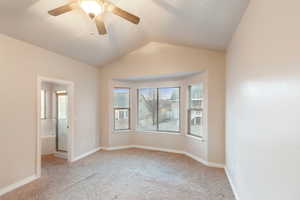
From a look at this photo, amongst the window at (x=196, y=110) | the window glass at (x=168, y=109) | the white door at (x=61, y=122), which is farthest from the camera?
the window glass at (x=168, y=109)

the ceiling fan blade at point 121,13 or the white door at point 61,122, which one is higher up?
the ceiling fan blade at point 121,13

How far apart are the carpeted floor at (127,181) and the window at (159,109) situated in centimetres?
114

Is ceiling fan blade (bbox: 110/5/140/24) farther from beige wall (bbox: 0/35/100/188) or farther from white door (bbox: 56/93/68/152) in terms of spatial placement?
white door (bbox: 56/93/68/152)

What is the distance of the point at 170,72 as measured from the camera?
411cm

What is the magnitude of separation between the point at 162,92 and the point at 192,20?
8.87 feet

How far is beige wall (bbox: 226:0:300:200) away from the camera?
946mm

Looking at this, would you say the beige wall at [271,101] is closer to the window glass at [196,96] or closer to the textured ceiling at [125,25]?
the textured ceiling at [125,25]

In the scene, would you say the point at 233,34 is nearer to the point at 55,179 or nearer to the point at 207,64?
the point at 207,64

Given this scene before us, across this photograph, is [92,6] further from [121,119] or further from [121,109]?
[121,119]

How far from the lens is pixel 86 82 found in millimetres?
4336

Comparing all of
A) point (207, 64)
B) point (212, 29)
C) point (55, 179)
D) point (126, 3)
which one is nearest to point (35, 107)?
point (55, 179)

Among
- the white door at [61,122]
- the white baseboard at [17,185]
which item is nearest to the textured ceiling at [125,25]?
the white door at [61,122]

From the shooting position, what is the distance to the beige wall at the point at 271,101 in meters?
0.95

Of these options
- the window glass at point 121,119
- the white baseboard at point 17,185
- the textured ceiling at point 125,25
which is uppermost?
the textured ceiling at point 125,25
